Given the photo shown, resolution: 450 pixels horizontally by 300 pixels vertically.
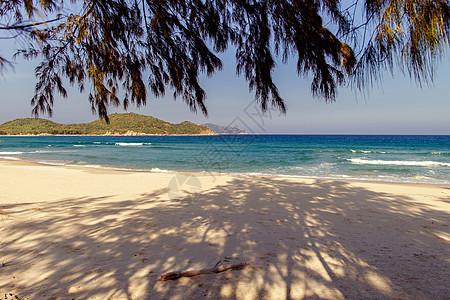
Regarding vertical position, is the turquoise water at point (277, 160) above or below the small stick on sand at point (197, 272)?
below

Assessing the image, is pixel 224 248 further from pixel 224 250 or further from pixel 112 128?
pixel 112 128

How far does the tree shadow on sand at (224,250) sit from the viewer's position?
2281 mm

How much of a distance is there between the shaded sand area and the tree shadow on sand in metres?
0.01

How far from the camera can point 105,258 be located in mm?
2883

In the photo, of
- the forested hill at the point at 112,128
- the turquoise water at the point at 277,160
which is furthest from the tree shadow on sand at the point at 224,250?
the forested hill at the point at 112,128

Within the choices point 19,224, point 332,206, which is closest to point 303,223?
point 332,206

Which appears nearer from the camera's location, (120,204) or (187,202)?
(120,204)

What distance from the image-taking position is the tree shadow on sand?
2.28 meters

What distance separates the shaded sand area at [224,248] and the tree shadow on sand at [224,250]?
0.01 meters

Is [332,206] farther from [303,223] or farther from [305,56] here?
[305,56]

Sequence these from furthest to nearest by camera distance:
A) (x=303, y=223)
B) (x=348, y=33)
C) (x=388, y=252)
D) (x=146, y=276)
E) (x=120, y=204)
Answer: (x=120, y=204) < (x=303, y=223) < (x=388, y=252) < (x=146, y=276) < (x=348, y=33)

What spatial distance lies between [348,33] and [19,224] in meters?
5.48

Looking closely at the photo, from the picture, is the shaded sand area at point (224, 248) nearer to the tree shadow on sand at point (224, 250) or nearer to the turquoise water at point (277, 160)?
the tree shadow on sand at point (224, 250)

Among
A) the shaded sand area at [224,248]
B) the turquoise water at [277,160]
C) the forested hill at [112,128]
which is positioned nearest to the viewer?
the shaded sand area at [224,248]
